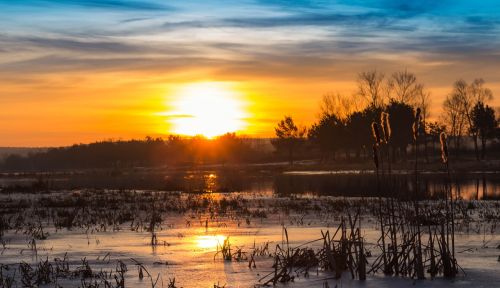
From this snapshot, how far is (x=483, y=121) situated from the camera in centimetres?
8662

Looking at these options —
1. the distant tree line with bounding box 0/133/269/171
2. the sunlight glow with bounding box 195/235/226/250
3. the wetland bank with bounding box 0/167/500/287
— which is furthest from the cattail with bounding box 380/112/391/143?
the distant tree line with bounding box 0/133/269/171

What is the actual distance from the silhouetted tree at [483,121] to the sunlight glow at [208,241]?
8021 cm

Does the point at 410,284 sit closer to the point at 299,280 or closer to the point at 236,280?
the point at 299,280

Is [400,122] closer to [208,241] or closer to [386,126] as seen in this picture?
[208,241]

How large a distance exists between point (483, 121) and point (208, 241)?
269 ft

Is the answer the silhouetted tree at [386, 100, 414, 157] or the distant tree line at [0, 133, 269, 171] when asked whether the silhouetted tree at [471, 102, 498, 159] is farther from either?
the distant tree line at [0, 133, 269, 171]

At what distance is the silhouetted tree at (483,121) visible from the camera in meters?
86.6

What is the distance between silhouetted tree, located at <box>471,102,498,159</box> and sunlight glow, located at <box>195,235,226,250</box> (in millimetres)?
80209

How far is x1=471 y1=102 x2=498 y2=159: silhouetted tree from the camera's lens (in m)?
86.6

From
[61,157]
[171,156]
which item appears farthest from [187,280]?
[61,157]

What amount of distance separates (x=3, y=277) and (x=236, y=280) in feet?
10.2

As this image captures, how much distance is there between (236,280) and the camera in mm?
7773

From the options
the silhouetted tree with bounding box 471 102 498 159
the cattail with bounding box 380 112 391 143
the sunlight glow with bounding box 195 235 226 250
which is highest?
the silhouetted tree with bounding box 471 102 498 159

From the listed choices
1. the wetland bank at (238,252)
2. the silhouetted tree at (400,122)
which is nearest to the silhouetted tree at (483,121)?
the silhouetted tree at (400,122)
